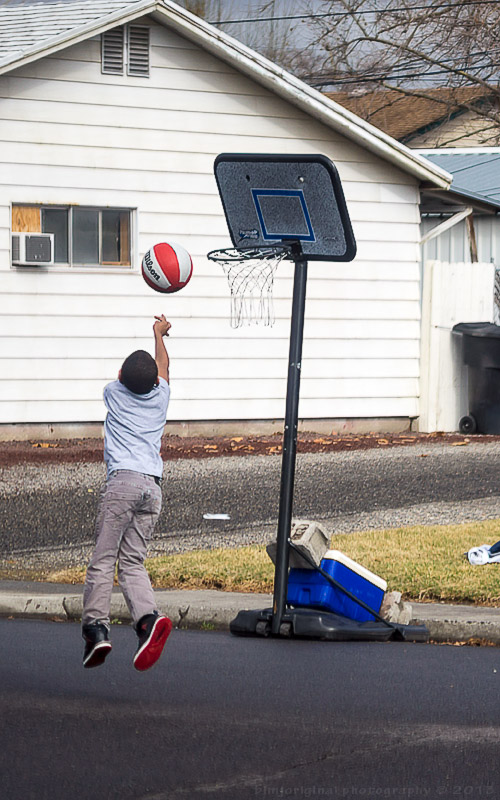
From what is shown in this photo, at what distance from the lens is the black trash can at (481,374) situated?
16.4m

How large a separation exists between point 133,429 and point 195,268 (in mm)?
9840

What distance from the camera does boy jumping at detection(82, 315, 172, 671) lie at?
664 centimetres

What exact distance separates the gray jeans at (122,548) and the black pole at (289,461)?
0.90m

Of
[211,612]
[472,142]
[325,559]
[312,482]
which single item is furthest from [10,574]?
[472,142]

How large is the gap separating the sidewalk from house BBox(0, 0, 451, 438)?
783 centimetres

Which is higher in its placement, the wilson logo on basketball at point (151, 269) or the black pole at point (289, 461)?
the wilson logo on basketball at point (151, 269)

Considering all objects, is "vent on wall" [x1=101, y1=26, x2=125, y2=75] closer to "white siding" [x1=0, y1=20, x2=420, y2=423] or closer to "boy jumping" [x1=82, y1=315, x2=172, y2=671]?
"white siding" [x1=0, y1=20, x2=420, y2=423]

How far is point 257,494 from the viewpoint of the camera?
40.8 feet

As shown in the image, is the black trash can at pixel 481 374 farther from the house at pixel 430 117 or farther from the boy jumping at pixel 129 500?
the house at pixel 430 117

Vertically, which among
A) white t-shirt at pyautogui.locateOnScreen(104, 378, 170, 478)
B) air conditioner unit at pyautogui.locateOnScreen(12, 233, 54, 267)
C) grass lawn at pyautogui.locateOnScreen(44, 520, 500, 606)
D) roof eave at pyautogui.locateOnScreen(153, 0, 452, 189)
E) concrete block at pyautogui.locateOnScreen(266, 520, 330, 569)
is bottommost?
grass lawn at pyautogui.locateOnScreen(44, 520, 500, 606)

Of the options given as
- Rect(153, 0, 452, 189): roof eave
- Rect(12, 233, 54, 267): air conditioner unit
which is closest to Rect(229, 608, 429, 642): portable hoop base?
Rect(12, 233, 54, 267): air conditioner unit

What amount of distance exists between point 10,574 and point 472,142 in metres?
32.3

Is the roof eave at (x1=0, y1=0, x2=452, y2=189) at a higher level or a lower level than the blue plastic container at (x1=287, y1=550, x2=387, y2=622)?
higher

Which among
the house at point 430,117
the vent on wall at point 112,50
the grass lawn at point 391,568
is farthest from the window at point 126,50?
the house at point 430,117
